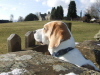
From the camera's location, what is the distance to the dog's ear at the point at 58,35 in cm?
285

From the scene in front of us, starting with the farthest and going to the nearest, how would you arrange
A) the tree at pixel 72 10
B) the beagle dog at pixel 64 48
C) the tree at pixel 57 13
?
the tree at pixel 57 13 → the tree at pixel 72 10 → the beagle dog at pixel 64 48

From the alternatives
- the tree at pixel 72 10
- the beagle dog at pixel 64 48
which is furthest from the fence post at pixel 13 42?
the tree at pixel 72 10

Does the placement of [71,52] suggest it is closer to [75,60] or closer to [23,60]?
[75,60]

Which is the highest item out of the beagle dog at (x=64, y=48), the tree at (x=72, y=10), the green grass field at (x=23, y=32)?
the tree at (x=72, y=10)

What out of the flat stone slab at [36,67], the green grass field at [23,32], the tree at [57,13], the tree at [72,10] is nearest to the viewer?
the flat stone slab at [36,67]

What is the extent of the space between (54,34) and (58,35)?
127 mm

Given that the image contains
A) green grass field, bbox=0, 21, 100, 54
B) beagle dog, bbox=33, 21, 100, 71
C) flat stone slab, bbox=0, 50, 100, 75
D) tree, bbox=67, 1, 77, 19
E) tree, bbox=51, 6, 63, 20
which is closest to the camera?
flat stone slab, bbox=0, 50, 100, 75

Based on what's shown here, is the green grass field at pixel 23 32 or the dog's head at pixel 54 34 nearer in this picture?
the dog's head at pixel 54 34

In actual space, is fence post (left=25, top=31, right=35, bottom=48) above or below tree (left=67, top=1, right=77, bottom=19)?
below

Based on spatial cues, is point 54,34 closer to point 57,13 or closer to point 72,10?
point 57,13

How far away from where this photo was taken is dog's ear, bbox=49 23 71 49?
2.85m

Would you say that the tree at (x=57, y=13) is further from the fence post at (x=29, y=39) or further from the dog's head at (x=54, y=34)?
the dog's head at (x=54, y=34)

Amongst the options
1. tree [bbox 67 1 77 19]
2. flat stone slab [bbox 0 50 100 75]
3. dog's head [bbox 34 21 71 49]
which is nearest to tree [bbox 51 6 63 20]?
tree [bbox 67 1 77 19]

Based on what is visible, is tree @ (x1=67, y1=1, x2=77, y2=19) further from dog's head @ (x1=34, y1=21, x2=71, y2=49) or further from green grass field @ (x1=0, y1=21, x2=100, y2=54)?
dog's head @ (x1=34, y1=21, x2=71, y2=49)
